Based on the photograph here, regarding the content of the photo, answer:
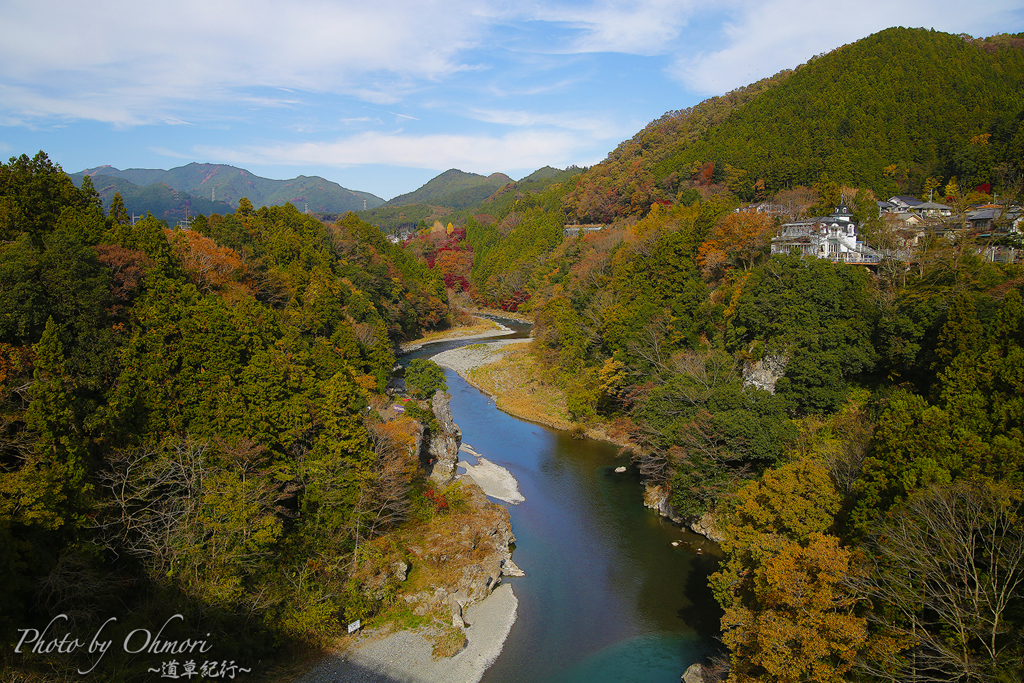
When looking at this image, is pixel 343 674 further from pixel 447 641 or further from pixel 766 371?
pixel 766 371

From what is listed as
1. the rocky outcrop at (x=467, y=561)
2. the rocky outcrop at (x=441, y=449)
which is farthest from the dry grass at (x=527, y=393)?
the rocky outcrop at (x=467, y=561)

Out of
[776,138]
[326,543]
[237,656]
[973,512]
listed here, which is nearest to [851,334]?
[973,512]

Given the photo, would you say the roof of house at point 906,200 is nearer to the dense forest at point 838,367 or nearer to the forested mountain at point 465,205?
the dense forest at point 838,367

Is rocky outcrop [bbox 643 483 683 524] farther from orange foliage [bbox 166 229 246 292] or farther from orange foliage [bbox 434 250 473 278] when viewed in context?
orange foliage [bbox 434 250 473 278]

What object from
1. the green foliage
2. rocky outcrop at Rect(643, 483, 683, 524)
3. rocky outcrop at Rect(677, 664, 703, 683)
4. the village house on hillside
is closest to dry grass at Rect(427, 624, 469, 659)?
rocky outcrop at Rect(677, 664, 703, 683)

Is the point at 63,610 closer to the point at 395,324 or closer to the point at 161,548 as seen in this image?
the point at 161,548

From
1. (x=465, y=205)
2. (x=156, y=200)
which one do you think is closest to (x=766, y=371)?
(x=465, y=205)
